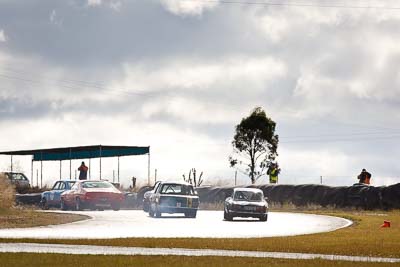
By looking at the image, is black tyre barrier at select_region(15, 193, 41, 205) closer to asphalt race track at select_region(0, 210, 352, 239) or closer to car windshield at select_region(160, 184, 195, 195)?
Answer: car windshield at select_region(160, 184, 195, 195)

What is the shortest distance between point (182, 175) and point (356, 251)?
49253mm

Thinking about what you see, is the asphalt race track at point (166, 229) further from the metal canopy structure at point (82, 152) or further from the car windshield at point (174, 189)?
the metal canopy structure at point (82, 152)

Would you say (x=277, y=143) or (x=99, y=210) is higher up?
(x=277, y=143)

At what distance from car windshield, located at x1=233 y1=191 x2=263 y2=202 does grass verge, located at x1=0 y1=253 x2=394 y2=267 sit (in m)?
20.2

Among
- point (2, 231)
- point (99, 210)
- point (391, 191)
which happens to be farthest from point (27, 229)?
point (391, 191)

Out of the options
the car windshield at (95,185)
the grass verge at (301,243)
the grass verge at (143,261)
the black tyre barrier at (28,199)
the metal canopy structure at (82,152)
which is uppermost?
the metal canopy structure at (82,152)

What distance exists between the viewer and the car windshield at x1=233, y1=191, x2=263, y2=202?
129ft

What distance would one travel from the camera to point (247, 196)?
39.3 m

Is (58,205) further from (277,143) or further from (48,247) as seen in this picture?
(48,247)

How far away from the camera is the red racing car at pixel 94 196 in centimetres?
4616

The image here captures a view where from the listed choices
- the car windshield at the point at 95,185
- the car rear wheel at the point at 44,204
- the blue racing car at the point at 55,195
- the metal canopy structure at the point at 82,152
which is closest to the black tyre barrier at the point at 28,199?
the car rear wheel at the point at 44,204

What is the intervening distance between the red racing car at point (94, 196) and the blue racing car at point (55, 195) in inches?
122

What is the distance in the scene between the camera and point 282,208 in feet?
168

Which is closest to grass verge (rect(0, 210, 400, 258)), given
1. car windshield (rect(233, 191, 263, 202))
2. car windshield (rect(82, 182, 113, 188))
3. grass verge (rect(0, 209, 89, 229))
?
grass verge (rect(0, 209, 89, 229))
